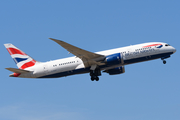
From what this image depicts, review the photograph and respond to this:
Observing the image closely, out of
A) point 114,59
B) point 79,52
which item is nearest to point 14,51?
point 79,52

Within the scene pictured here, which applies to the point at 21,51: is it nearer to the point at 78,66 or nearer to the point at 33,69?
the point at 33,69

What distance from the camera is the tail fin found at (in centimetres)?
5288

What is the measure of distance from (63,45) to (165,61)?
17.5 meters

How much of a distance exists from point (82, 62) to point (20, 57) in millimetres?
11658

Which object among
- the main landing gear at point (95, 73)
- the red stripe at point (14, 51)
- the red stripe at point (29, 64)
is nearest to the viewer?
the main landing gear at point (95, 73)

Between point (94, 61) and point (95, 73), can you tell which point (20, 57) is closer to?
point (95, 73)

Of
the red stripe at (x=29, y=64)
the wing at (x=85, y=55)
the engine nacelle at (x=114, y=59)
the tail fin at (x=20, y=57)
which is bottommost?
the engine nacelle at (x=114, y=59)

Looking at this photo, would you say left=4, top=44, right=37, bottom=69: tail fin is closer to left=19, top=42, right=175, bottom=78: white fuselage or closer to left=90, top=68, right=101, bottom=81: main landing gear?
left=19, top=42, right=175, bottom=78: white fuselage

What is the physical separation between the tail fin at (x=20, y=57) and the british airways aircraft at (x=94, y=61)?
0.77ft

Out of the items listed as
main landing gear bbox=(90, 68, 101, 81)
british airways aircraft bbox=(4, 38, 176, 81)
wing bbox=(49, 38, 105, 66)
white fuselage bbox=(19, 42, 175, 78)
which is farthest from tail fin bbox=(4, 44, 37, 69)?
main landing gear bbox=(90, 68, 101, 81)

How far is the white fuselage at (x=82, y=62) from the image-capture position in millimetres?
48409

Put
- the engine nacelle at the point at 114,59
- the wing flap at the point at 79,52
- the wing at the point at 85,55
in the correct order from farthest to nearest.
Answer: the engine nacelle at the point at 114,59, the wing at the point at 85,55, the wing flap at the point at 79,52

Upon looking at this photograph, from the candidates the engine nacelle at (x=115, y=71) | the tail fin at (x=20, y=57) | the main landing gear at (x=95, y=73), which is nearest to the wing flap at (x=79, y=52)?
the main landing gear at (x=95, y=73)

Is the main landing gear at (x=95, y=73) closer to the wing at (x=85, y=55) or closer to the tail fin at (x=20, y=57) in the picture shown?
the wing at (x=85, y=55)
